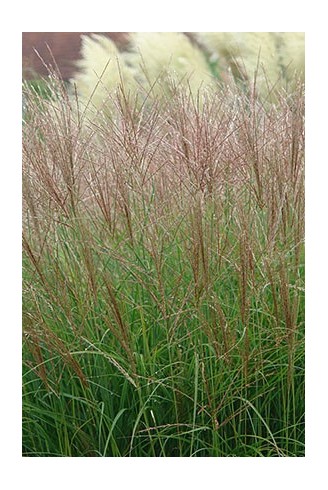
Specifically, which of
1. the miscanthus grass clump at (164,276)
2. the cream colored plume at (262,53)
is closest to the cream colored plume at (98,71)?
the miscanthus grass clump at (164,276)

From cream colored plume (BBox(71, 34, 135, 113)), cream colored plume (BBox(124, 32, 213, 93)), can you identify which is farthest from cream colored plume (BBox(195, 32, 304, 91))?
cream colored plume (BBox(71, 34, 135, 113))

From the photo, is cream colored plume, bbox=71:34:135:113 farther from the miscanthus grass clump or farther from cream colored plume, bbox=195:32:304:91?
cream colored plume, bbox=195:32:304:91

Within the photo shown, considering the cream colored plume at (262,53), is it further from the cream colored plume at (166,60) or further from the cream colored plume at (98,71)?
the cream colored plume at (98,71)

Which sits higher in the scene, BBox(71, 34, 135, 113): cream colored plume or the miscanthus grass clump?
BBox(71, 34, 135, 113): cream colored plume

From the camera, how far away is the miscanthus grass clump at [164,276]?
2600mm

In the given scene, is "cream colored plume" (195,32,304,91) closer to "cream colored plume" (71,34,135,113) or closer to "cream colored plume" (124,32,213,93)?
"cream colored plume" (124,32,213,93)

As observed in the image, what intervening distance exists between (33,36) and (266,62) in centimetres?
82

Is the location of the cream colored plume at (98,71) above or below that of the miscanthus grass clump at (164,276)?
above

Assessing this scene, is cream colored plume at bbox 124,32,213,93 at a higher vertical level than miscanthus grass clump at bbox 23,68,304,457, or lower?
higher

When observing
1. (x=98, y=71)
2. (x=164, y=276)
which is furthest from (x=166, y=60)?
(x=164, y=276)

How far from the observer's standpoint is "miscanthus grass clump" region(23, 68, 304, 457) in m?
2.60

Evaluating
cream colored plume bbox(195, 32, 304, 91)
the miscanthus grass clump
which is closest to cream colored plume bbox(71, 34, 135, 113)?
the miscanthus grass clump

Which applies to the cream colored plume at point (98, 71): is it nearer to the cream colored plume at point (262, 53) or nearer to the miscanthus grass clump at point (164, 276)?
the miscanthus grass clump at point (164, 276)
